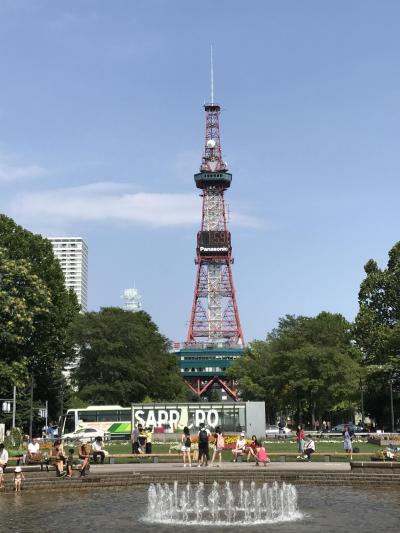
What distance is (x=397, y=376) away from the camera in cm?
7112

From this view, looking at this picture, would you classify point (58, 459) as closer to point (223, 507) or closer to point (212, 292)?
point (223, 507)

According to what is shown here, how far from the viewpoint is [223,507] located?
72.9ft

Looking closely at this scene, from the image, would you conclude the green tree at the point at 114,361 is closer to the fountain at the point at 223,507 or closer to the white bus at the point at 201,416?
the white bus at the point at 201,416

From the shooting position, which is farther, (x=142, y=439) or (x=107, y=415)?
(x=107, y=415)

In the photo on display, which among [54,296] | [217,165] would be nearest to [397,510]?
[54,296]

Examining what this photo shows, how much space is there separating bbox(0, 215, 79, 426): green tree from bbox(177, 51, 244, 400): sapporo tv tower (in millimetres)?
72124

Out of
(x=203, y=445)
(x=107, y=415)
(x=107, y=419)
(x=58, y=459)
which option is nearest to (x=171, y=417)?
(x=107, y=419)

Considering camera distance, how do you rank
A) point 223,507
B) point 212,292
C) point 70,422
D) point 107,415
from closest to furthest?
point 223,507 < point 107,415 < point 70,422 < point 212,292

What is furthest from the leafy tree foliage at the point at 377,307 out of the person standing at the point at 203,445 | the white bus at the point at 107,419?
the person standing at the point at 203,445

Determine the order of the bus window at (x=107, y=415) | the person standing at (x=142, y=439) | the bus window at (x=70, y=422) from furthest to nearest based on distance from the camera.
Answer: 1. the bus window at (x=70, y=422)
2. the bus window at (x=107, y=415)
3. the person standing at (x=142, y=439)

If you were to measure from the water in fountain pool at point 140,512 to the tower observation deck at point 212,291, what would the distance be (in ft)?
406

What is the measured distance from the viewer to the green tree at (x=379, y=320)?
2635 inches

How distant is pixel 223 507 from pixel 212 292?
146 meters

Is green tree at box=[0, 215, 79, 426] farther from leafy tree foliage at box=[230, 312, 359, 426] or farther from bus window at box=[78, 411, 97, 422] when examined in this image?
leafy tree foliage at box=[230, 312, 359, 426]
